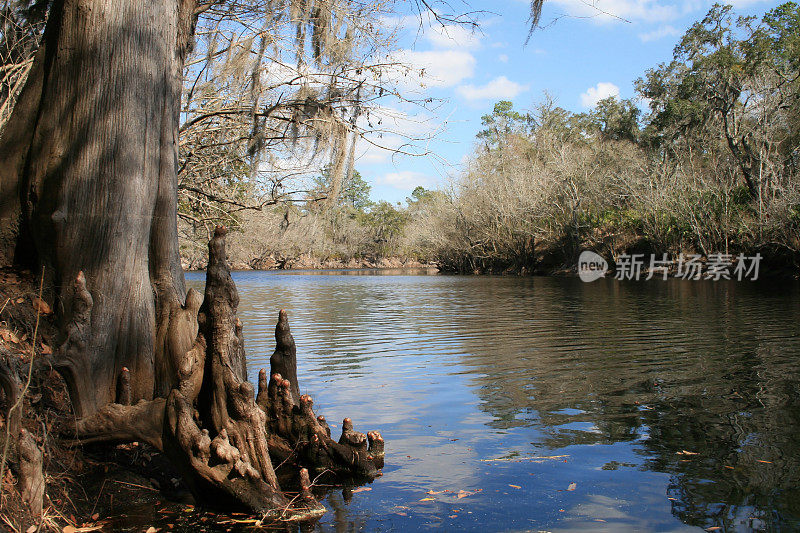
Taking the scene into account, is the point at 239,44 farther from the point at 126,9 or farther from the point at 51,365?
the point at 51,365

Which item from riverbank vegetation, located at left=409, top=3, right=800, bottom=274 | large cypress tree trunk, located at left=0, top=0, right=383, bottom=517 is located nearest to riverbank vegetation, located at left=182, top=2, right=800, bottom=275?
riverbank vegetation, located at left=409, top=3, right=800, bottom=274

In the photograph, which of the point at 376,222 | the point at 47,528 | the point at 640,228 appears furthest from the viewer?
the point at 376,222

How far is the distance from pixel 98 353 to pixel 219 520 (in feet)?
4.74

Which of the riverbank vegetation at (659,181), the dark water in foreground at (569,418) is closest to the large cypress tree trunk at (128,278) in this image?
the dark water in foreground at (569,418)

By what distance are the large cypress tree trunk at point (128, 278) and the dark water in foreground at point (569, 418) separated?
71 centimetres

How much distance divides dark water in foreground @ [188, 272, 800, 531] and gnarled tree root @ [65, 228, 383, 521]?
376mm

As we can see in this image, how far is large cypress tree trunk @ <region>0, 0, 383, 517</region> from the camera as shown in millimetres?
4191

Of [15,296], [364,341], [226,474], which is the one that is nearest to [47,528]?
[226,474]

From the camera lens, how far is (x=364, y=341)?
13.6 meters

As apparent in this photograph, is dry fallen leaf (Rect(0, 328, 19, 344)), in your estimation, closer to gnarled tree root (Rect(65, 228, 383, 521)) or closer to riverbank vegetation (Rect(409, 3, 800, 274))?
gnarled tree root (Rect(65, 228, 383, 521))

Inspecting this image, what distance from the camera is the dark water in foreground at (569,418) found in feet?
14.4

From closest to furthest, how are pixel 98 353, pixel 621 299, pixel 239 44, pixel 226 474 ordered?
pixel 226 474 → pixel 98 353 → pixel 239 44 → pixel 621 299

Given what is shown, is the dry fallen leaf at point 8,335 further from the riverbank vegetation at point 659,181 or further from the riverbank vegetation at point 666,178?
the riverbank vegetation at point 666,178

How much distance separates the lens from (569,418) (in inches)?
269
